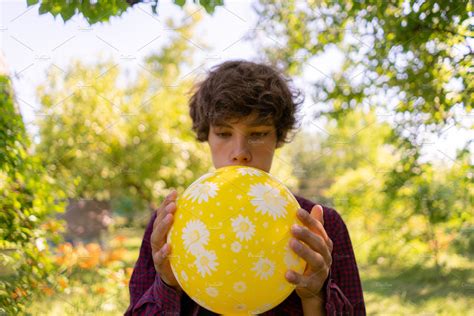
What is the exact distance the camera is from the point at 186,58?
474 centimetres

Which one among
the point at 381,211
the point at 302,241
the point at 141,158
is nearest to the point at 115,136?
the point at 141,158

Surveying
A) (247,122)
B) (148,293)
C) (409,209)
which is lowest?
(409,209)

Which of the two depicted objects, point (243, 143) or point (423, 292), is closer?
point (243, 143)

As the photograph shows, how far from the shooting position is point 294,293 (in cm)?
96

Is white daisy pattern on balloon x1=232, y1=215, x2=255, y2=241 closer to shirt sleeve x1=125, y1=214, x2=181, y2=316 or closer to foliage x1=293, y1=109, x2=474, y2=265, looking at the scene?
shirt sleeve x1=125, y1=214, x2=181, y2=316

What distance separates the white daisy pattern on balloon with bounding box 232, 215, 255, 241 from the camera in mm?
724

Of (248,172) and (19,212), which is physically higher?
(248,172)

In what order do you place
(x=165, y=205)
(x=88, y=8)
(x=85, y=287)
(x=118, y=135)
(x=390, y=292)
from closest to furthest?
(x=165, y=205) < (x=88, y=8) < (x=85, y=287) < (x=390, y=292) < (x=118, y=135)

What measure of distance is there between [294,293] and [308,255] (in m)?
0.23

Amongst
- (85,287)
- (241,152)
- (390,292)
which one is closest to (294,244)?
(241,152)

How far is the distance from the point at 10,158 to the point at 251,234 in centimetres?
73

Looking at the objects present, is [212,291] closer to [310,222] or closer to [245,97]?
[310,222]

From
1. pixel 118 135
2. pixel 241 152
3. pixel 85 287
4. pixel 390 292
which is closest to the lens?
pixel 241 152

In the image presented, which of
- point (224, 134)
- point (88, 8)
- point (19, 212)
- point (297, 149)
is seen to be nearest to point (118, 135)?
point (297, 149)
